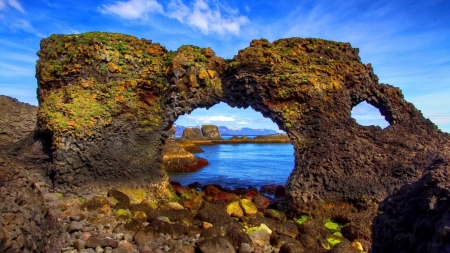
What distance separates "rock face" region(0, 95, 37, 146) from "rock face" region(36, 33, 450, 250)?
7.04 metres

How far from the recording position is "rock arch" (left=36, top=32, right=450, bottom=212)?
13.2m

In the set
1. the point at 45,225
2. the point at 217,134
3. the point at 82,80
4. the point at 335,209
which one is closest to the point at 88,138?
the point at 82,80

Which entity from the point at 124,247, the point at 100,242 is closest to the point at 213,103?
the point at 124,247

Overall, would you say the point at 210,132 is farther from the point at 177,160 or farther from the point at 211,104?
the point at 211,104

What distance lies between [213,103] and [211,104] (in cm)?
10

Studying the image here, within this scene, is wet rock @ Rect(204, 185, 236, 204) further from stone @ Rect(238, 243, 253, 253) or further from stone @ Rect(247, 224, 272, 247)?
stone @ Rect(238, 243, 253, 253)

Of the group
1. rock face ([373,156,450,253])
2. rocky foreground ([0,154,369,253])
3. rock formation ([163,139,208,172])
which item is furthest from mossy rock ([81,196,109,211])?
rock formation ([163,139,208,172])

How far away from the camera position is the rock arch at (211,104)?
13242mm

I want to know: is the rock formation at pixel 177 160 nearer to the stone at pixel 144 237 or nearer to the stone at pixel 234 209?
the stone at pixel 234 209

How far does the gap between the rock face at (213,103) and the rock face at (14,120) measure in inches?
277

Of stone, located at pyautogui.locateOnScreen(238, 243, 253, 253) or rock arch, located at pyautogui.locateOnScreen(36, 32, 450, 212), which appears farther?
rock arch, located at pyautogui.locateOnScreen(36, 32, 450, 212)

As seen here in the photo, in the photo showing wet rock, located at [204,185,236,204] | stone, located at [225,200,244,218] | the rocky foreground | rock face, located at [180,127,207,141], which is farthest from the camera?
rock face, located at [180,127,207,141]

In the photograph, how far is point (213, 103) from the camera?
15.3 meters

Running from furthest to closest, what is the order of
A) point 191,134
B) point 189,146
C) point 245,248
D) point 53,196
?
1. point 191,134
2. point 189,146
3. point 53,196
4. point 245,248
